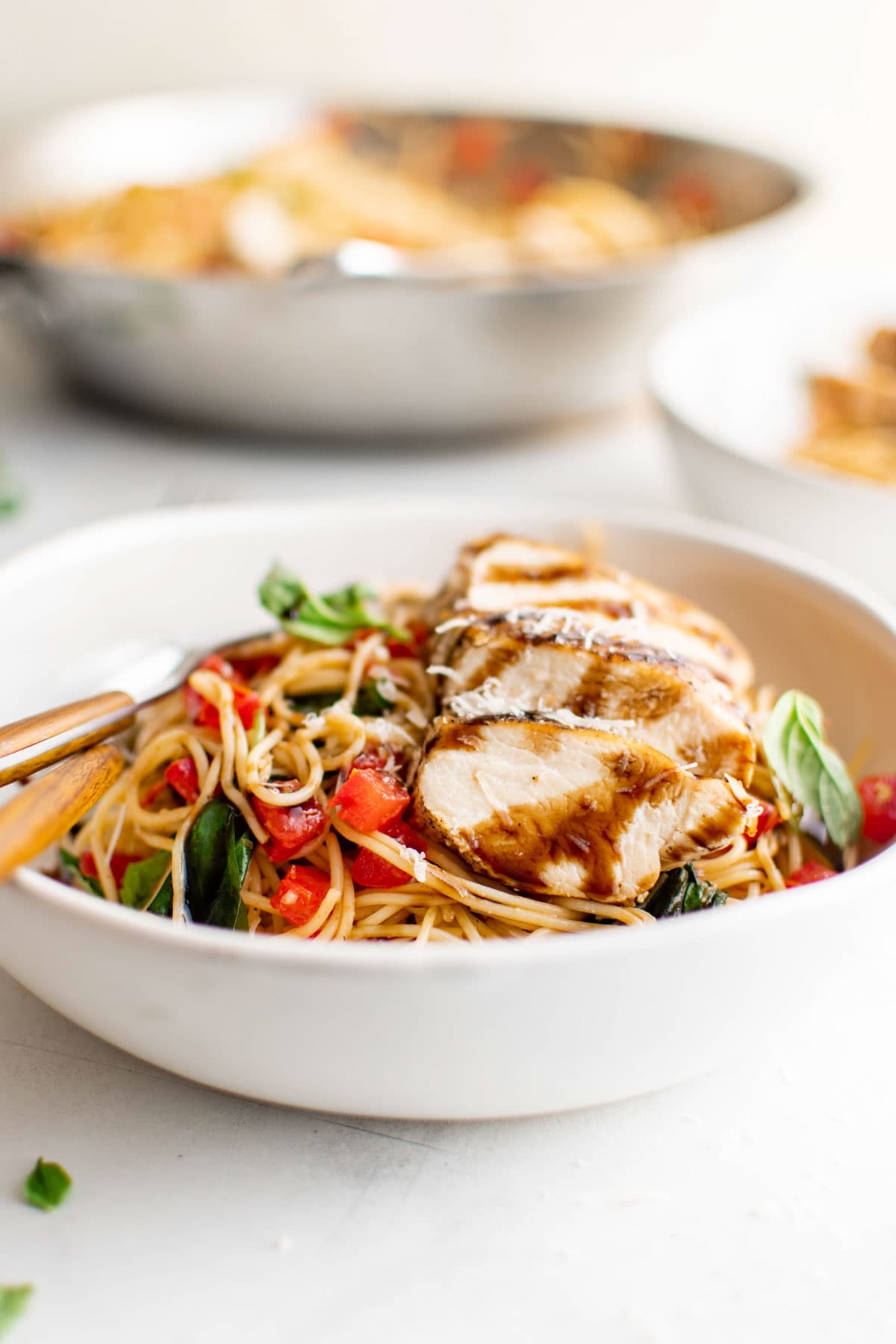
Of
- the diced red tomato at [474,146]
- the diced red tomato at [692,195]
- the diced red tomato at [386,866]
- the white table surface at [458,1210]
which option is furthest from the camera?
the diced red tomato at [474,146]

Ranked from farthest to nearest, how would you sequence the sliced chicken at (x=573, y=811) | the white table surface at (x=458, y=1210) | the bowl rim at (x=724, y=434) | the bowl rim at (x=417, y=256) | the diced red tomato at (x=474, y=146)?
1. the diced red tomato at (x=474, y=146)
2. the bowl rim at (x=417, y=256)
3. the bowl rim at (x=724, y=434)
4. the sliced chicken at (x=573, y=811)
5. the white table surface at (x=458, y=1210)

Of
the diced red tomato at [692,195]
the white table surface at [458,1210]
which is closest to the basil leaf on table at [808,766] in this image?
the white table surface at [458,1210]

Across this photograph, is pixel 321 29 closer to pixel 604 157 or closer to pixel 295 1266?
pixel 604 157

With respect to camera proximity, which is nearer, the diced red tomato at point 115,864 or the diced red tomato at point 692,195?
the diced red tomato at point 115,864

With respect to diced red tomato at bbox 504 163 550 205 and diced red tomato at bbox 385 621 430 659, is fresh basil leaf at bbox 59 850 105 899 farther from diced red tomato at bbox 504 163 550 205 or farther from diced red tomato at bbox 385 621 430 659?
diced red tomato at bbox 504 163 550 205

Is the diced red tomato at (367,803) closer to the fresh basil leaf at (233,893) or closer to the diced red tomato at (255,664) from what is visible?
the fresh basil leaf at (233,893)

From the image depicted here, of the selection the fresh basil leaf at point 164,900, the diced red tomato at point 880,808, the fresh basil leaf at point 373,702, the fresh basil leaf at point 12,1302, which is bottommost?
the fresh basil leaf at point 12,1302
